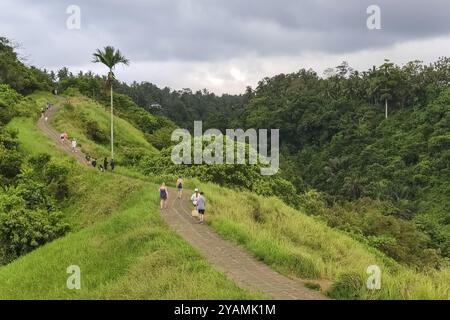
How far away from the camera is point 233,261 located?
13.0m

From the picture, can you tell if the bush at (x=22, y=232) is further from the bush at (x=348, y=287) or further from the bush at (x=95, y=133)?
the bush at (x=95, y=133)

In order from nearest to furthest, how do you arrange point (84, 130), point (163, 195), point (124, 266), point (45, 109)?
point (124, 266), point (163, 195), point (84, 130), point (45, 109)

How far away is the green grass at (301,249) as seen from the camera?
10055mm

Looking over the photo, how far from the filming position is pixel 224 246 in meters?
14.5

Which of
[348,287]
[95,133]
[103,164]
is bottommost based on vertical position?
[348,287]

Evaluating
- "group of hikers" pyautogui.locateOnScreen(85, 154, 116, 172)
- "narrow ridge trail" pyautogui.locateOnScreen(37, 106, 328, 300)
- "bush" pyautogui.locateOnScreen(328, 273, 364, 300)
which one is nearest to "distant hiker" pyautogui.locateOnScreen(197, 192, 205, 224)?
"narrow ridge trail" pyautogui.locateOnScreen(37, 106, 328, 300)

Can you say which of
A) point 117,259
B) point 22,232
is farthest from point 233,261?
point 22,232

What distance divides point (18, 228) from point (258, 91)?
9506 centimetres

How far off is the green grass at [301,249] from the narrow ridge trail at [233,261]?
322 millimetres

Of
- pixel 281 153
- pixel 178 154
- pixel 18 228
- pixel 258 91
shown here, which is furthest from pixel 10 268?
pixel 258 91

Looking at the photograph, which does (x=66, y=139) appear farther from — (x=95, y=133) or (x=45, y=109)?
(x=45, y=109)

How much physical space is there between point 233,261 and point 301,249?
2720 millimetres

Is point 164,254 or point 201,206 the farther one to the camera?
point 201,206

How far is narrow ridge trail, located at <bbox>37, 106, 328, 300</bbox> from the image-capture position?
10.6m
